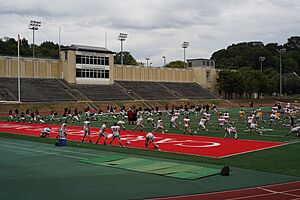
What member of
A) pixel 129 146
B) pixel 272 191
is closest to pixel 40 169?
pixel 129 146

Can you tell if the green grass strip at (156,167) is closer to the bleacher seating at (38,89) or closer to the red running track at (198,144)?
the red running track at (198,144)

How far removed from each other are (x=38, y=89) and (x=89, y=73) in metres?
12.4

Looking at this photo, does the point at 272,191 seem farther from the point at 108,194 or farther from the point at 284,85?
the point at 284,85

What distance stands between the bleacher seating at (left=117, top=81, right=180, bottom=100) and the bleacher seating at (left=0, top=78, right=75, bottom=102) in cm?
1500

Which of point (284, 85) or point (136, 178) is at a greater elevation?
point (284, 85)

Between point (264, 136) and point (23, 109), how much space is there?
41.5 m

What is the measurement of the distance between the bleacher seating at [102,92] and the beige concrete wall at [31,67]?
5.59m

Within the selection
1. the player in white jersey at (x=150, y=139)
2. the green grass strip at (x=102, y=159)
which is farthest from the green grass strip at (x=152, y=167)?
the player in white jersey at (x=150, y=139)

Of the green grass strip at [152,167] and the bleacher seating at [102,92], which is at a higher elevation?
the bleacher seating at [102,92]

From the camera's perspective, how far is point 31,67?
76125 millimetres

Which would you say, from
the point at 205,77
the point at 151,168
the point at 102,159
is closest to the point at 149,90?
the point at 205,77

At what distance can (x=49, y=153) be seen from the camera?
73.5 ft

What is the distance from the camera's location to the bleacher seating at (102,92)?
74688mm

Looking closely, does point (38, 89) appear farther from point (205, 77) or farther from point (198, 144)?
point (198, 144)
